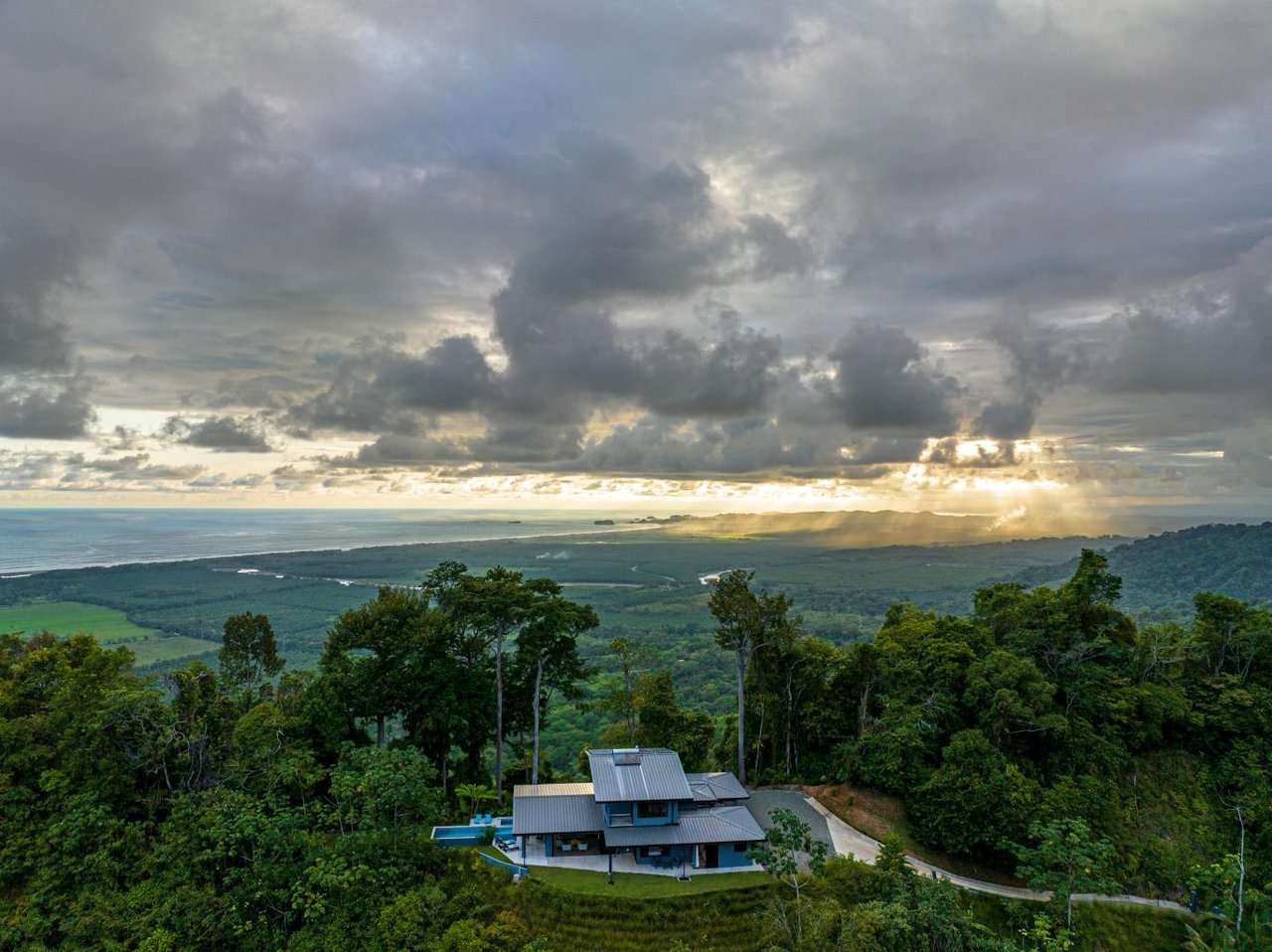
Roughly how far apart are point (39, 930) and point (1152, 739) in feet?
155

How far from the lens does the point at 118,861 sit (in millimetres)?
23125

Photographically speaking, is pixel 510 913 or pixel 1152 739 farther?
pixel 1152 739

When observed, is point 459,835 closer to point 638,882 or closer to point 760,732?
point 638,882

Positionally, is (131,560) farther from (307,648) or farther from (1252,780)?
(1252,780)

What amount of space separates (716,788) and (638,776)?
424 cm

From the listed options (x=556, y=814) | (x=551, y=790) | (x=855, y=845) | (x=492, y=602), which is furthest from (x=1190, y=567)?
(x=492, y=602)

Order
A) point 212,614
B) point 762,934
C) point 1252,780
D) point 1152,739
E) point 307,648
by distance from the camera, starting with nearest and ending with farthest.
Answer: point 762,934 → point 1252,780 → point 1152,739 → point 307,648 → point 212,614

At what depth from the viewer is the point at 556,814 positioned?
82.9 feet

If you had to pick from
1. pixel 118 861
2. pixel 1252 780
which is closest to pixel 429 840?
pixel 118 861

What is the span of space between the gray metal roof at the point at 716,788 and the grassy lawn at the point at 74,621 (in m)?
90.6

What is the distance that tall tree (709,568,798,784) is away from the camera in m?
32.3

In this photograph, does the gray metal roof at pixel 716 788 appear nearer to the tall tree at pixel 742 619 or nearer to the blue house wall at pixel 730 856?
the blue house wall at pixel 730 856

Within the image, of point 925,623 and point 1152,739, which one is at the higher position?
point 925,623

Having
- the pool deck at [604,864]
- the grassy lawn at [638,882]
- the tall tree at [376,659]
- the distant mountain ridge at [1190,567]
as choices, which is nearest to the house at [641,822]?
the pool deck at [604,864]
